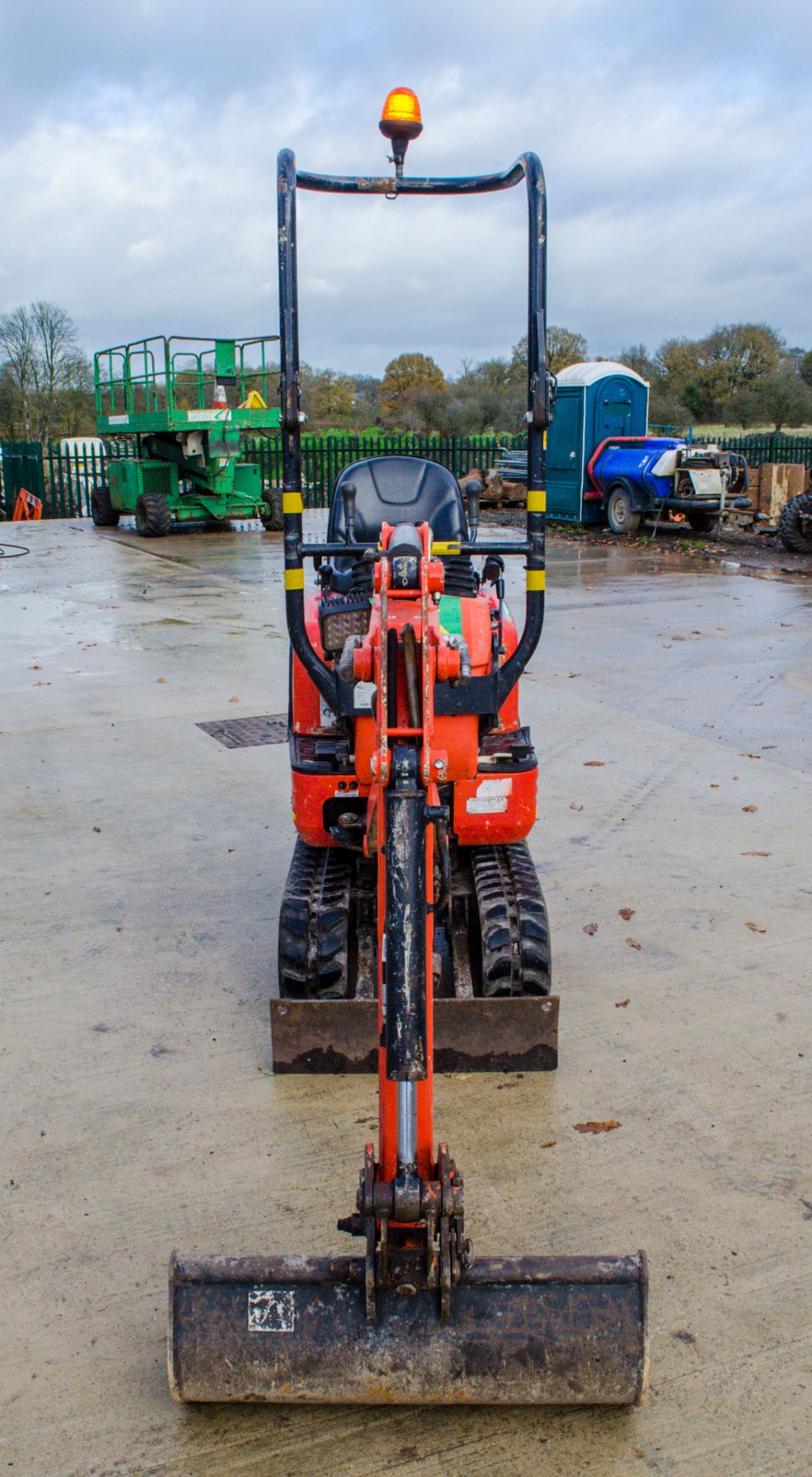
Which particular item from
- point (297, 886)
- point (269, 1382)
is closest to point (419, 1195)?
point (269, 1382)

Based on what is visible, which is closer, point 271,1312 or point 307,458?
point 271,1312

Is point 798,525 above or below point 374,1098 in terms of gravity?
above

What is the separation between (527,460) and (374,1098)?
1750mm

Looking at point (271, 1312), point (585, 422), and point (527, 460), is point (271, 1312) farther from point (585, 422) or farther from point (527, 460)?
point (585, 422)

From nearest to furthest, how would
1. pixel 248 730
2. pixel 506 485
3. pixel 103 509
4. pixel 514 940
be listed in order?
pixel 514 940 < pixel 248 730 < pixel 103 509 < pixel 506 485

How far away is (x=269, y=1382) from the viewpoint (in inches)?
87.6

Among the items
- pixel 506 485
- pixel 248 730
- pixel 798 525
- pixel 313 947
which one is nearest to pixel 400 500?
pixel 313 947

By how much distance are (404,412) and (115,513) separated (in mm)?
18564

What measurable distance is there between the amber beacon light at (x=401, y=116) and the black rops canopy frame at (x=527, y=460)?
0.95 ft

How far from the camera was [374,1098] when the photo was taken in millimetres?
3367

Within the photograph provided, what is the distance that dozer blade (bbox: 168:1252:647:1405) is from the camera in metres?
2.21

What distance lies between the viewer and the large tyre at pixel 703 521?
17.9 meters

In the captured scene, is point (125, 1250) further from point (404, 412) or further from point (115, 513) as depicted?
point (404, 412)

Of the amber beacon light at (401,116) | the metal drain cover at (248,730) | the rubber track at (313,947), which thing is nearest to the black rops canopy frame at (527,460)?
the amber beacon light at (401,116)
